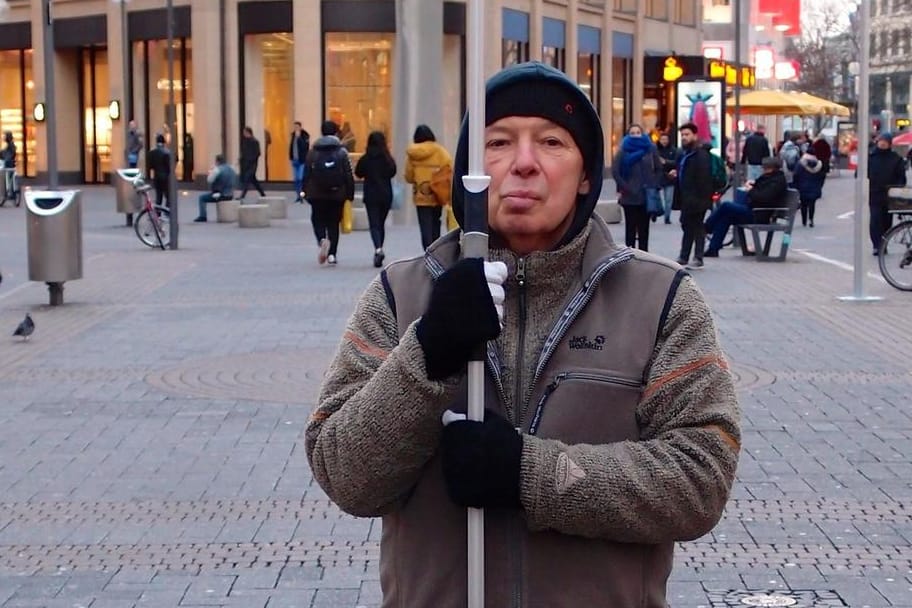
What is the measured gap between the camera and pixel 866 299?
15.2m

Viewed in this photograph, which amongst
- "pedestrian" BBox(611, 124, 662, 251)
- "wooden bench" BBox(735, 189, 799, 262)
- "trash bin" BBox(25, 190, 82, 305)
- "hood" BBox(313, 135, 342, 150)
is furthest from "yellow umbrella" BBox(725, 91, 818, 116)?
"trash bin" BBox(25, 190, 82, 305)

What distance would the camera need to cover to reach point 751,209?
826 inches

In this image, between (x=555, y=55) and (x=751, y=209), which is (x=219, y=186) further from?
(x=555, y=55)

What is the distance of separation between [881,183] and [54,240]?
12.1m

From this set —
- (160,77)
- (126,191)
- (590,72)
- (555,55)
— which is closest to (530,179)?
(126,191)

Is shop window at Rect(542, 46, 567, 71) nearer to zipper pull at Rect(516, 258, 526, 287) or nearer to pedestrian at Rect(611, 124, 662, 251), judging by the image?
pedestrian at Rect(611, 124, 662, 251)

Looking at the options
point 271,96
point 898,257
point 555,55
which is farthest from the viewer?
point 555,55

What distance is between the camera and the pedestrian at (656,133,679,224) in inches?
1088

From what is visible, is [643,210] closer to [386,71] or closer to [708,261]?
[708,261]

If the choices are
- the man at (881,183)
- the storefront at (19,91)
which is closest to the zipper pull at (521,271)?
the man at (881,183)

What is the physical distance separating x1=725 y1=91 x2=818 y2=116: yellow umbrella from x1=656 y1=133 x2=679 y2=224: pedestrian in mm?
12673

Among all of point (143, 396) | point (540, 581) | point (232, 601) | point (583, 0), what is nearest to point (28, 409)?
point (143, 396)

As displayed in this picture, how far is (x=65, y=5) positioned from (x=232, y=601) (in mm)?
43785

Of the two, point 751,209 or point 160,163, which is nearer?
point 751,209
